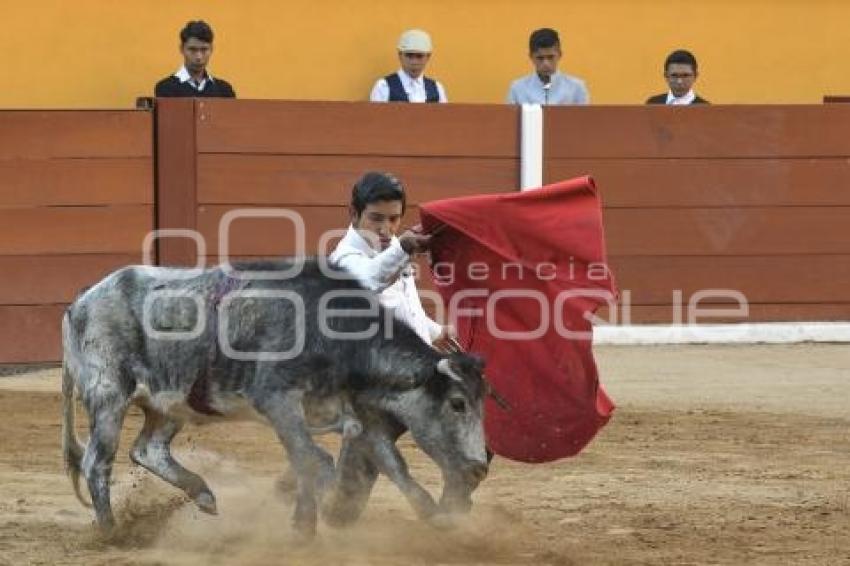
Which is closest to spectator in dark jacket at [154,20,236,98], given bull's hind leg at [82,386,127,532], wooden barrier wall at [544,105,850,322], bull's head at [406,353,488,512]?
wooden barrier wall at [544,105,850,322]

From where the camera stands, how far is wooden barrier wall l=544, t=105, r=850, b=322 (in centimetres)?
918

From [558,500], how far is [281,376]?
3.89 feet

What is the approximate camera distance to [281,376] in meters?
4.85

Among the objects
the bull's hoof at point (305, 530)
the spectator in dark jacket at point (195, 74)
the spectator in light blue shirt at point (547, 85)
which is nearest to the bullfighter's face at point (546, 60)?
the spectator in light blue shirt at point (547, 85)

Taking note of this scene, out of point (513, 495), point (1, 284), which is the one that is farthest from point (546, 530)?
point (1, 284)

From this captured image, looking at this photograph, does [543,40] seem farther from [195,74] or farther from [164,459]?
[164,459]

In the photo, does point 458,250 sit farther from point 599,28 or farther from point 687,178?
point 599,28

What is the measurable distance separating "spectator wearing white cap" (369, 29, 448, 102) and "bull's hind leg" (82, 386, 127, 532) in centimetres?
427

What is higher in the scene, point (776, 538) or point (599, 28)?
point (599, 28)

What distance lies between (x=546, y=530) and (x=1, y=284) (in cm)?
400

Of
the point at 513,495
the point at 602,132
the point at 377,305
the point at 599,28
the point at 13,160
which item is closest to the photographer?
the point at 377,305

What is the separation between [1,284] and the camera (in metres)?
8.56

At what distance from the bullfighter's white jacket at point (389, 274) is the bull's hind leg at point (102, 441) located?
663mm

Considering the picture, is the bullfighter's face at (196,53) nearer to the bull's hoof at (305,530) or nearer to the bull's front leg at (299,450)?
the bull's front leg at (299,450)
